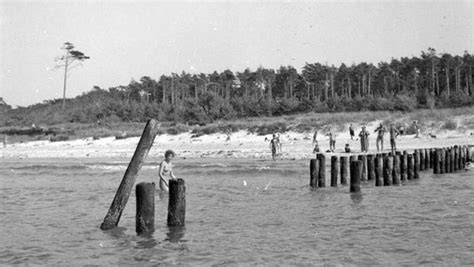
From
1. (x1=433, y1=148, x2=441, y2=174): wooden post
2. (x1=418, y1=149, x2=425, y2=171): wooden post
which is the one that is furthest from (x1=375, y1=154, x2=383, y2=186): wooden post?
(x1=433, y1=148, x2=441, y2=174): wooden post

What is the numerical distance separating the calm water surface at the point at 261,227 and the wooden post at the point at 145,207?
289 millimetres

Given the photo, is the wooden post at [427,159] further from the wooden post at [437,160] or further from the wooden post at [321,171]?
the wooden post at [321,171]

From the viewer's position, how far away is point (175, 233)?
34.9 ft

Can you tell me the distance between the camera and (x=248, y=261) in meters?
8.34

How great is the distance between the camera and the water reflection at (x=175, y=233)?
10133mm

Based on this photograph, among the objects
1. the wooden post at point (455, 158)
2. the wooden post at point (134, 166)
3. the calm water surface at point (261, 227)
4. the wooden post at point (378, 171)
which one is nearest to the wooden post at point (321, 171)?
the calm water surface at point (261, 227)

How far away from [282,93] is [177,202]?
105 m

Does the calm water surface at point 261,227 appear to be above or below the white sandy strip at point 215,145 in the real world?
below

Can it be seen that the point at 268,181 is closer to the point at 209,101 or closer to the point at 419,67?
the point at 209,101

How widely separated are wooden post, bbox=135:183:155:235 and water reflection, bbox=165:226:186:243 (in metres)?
0.40

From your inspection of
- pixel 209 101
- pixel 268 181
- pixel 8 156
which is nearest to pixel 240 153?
pixel 268 181

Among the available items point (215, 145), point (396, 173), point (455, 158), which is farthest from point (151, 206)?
point (215, 145)

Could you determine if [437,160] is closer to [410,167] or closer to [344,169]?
[410,167]

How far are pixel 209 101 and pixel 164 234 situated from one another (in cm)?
6515
